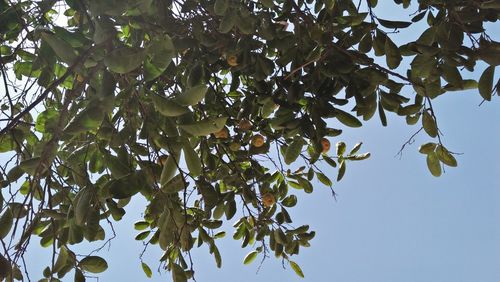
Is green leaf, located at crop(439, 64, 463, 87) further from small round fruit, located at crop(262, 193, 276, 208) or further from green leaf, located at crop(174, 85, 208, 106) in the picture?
small round fruit, located at crop(262, 193, 276, 208)

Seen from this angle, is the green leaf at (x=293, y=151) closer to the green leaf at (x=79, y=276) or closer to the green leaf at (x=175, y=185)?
the green leaf at (x=175, y=185)

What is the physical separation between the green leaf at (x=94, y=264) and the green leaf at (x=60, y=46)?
2.47ft

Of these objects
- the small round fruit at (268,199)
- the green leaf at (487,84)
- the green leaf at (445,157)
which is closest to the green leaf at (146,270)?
the small round fruit at (268,199)

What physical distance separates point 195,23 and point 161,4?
25cm

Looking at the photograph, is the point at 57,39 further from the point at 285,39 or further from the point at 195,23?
the point at 285,39

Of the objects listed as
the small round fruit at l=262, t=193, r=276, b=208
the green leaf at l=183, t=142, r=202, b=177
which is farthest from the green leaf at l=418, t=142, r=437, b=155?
the green leaf at l=183, t=142, r=202, b=177

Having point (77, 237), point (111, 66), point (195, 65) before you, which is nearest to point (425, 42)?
point (195, 65)

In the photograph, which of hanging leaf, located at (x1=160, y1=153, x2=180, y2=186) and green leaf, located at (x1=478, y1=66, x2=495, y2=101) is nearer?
hanging leaf, located at (x1=160, y1=153, x2=180, y2=186)

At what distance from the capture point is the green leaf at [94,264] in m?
1.72

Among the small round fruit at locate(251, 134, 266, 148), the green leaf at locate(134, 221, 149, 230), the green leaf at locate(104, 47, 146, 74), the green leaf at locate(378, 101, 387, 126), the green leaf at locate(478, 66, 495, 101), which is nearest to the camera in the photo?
the green leaf at locate(104, 47, 146, 74)

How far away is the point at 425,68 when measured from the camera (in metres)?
1.60

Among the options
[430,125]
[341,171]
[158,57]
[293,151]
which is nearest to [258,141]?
[293,151]

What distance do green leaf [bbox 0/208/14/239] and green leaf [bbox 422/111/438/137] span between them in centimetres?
142

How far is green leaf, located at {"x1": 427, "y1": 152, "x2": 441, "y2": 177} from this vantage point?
203 centimetres
